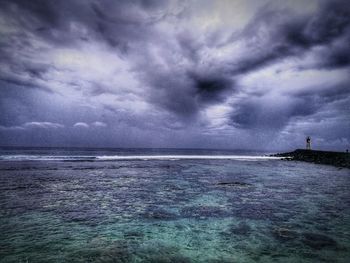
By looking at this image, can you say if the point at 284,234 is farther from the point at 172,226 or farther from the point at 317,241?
the point at 172,226

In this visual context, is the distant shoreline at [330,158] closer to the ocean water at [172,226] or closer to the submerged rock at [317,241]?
the ocean water at [172,226]

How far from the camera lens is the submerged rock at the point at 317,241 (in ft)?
25.3

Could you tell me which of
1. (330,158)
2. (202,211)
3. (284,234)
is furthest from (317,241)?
(330,158)

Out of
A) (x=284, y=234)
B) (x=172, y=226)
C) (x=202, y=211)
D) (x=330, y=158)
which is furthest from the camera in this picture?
(x=330, y=158)

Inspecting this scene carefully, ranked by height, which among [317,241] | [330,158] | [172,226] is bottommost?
[172,226]

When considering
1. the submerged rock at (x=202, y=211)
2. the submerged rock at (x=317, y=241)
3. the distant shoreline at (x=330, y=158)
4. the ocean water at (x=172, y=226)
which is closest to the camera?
the ocean water at (x=172, y=226)

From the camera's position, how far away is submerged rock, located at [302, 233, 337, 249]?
7.70m

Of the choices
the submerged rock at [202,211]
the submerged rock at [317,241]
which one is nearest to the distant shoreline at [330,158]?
the submerged rock at [202,211]

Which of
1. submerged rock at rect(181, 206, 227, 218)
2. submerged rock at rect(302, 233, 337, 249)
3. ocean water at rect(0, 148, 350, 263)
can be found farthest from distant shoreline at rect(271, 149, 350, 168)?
submerged rock at rect(302, 233, 337, 249)

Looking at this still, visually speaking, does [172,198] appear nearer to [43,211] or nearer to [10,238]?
[43,211]

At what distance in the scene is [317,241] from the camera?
8141mm

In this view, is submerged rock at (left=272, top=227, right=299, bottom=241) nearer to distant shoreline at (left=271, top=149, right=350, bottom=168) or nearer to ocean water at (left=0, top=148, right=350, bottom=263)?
ocean water at (left=0, top=148, right=350, bottom=263)

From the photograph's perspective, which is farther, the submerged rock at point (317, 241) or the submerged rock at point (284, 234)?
the submerged rock at point (284, 234)

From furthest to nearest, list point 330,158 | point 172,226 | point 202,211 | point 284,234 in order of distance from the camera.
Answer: point 330,158, point 202,211, point 172,226, point 284,234
